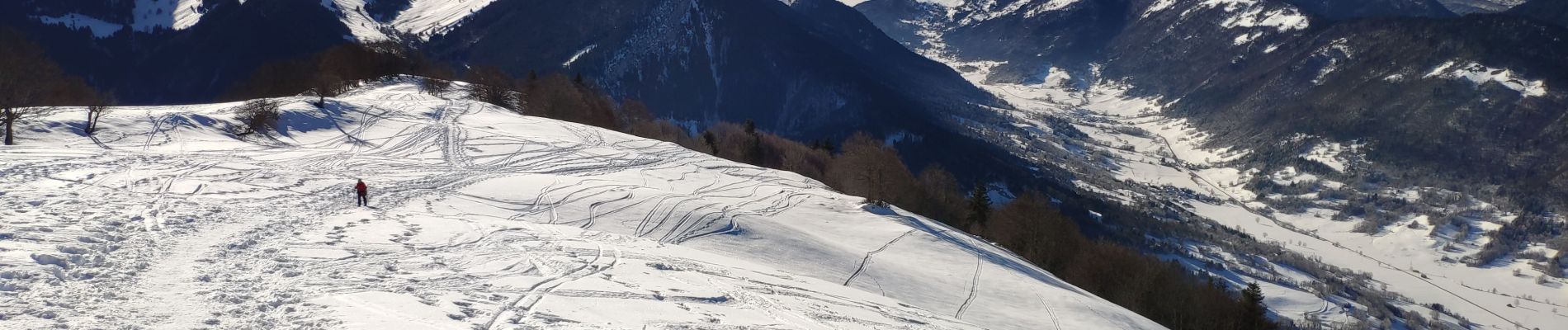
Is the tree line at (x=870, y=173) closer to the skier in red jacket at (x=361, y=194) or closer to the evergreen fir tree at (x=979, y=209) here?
the evergreen fir tree at (x=979, y=209)

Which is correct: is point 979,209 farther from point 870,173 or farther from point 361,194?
point 361,194

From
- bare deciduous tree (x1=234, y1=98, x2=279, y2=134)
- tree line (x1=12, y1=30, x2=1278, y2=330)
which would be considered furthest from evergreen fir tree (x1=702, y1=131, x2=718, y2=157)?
bare deciduous tree (x1=234, y1=98, x2=279, y2=134)

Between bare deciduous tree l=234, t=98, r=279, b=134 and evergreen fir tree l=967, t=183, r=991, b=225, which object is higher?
bare deciduous tree l=234, t=98, r=279, b=134

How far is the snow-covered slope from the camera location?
18359 mm

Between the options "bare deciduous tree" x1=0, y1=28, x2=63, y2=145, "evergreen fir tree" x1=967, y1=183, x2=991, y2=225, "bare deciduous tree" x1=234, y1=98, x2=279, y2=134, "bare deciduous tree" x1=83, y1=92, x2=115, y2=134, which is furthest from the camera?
"evergreen fir tree" x1=967, y1=183, x2=991, y2=225

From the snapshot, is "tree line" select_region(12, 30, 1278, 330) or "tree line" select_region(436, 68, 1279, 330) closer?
"tree line" select_region(12, 30, 1278, 330)

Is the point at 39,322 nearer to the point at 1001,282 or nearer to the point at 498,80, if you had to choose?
the point at 1001,282

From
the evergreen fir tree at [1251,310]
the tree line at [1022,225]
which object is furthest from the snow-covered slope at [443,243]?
the evergreen fir tree at [1251,310]

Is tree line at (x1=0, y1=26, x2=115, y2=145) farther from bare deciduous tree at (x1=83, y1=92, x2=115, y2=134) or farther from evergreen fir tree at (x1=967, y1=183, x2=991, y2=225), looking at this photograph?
evergreen fir tree at (x1=967, y1=183, x2=991, y2=225)

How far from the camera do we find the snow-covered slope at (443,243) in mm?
18359

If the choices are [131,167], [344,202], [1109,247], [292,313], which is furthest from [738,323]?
[1109,247]

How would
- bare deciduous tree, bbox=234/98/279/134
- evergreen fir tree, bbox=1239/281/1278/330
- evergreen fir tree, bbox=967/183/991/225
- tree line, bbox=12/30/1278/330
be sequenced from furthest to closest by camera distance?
evergreen fir tree, bbox=967/183/991/225
tree line, bbox=12/30/1278/330
evergreen fir tree, bbox=1239/281/1278/330
bare deciduous tree, bbox=234/98/279/134

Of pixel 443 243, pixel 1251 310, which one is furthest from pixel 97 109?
pixel 1251 310

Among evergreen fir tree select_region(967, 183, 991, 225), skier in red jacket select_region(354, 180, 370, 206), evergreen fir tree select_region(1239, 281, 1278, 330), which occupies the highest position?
skier in red jacket select_region(354, 180, 370, 206)
